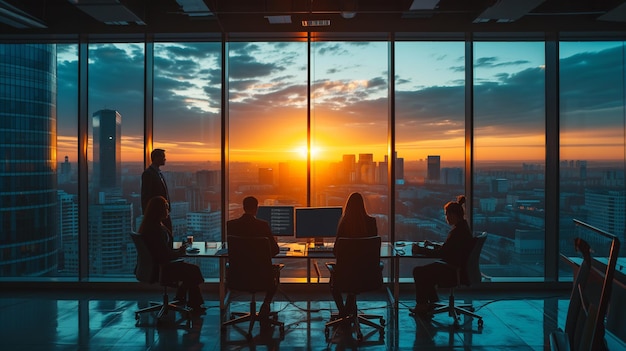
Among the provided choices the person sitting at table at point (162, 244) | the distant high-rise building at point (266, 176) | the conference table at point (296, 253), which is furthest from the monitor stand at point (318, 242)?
the person sitting at table at point (162, 244)

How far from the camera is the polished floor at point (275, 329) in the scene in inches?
180

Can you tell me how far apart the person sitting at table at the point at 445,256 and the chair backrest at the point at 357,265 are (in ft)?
2.87

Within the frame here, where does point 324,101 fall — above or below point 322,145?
above

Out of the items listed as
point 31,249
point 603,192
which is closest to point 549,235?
point 603,192

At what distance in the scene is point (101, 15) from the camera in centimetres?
577

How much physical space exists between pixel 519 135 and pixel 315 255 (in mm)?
3647

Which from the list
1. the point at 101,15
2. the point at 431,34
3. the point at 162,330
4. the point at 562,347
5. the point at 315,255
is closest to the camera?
the point at 562,347

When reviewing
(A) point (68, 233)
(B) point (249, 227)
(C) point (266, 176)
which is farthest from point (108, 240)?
(B) point (249, 227)

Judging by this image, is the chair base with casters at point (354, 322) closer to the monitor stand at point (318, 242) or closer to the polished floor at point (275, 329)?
the polished floor at point (275, 329)

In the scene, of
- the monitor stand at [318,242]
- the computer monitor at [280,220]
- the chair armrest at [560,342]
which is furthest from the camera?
the computer monitor at [280,220]

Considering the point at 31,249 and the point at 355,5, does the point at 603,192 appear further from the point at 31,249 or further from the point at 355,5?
the point at 31,249

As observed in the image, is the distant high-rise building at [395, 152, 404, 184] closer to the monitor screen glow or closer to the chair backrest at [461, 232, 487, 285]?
the monitor screen glow

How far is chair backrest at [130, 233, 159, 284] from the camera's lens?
5023mm

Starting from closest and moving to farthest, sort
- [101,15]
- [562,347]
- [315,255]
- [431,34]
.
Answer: [562,347]
[315,255]
[101,15]
[431,34]
